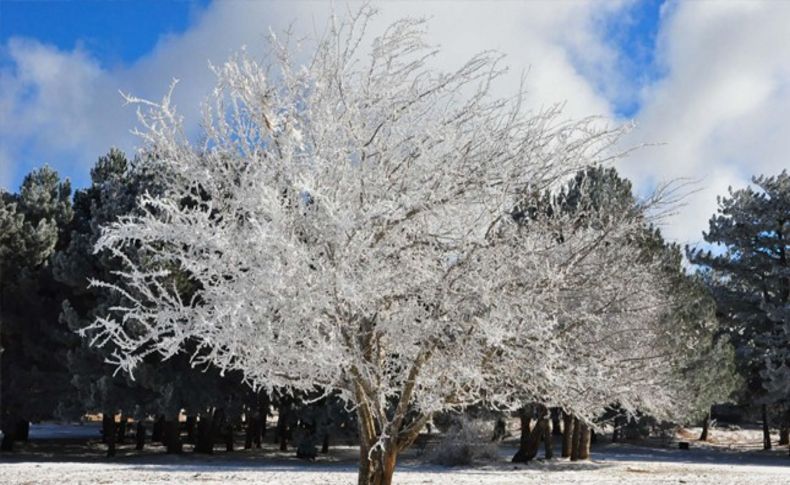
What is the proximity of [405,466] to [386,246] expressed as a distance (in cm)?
1593

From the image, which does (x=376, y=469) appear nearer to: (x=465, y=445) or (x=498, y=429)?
(x=465, y=445)

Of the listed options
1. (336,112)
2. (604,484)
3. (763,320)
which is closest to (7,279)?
(604,484)

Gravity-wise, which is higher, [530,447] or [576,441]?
[576,441]

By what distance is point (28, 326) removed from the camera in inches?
1136

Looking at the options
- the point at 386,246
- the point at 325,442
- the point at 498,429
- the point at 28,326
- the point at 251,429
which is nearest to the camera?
the point at 386,246

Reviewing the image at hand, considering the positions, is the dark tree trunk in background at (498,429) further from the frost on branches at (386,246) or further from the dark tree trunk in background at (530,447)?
the frost on branches at (386,246)

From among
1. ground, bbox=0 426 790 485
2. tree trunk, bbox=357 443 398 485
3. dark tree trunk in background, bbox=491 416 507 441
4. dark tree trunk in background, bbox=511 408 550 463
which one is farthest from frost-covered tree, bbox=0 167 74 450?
tree trunk, bbox=357 443 398 485

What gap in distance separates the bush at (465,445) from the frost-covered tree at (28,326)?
1306cm

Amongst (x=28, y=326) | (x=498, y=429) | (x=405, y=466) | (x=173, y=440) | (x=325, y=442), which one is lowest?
(x=405, y=466)

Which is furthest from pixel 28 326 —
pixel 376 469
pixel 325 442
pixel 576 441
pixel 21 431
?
pixel 376 469

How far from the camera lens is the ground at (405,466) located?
1631 cm

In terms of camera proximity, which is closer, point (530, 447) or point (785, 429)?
point (530, 447)

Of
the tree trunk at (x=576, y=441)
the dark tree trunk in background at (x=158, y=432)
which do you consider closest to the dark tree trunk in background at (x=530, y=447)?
the tree trunk at (x=576, y=441)

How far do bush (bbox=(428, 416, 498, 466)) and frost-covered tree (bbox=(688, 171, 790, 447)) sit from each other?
1347 centimetres
